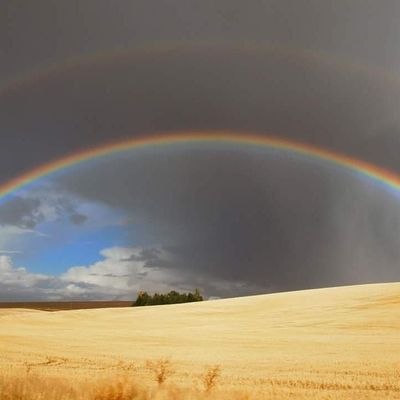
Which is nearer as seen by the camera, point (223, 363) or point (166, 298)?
point (223, 363)

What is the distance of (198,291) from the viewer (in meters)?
111

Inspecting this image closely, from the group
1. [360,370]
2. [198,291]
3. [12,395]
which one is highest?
[198,291]

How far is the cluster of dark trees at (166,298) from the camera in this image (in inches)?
4112

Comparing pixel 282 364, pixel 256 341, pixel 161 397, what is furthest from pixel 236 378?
pixel 256 341

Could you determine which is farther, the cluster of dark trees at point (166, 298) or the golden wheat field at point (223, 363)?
the cluster of dark trees at point (166, 298)

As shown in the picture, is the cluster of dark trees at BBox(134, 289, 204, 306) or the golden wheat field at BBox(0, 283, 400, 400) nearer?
the golden wheat field at BBox(0, 283, 400, 400)

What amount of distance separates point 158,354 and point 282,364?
5336 millimetres

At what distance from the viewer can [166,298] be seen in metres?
107

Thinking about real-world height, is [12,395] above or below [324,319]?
below

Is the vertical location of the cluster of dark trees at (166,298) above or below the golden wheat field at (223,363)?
above

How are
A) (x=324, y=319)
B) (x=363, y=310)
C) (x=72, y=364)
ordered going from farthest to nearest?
(x=363, y=310) → (x=324, y=319) → (x=72, y=364)

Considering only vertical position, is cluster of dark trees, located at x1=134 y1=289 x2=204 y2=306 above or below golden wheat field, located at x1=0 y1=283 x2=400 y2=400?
above

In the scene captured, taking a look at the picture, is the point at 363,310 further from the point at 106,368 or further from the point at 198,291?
the point at 198,291

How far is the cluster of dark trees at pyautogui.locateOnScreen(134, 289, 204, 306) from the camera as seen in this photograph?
343 ft
